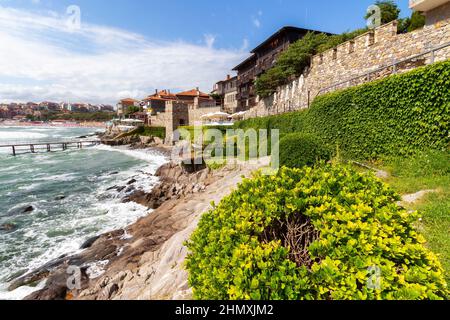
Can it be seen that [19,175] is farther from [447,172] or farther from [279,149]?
[447,172]

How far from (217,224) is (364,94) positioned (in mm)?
10007

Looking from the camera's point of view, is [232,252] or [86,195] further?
[86,195]

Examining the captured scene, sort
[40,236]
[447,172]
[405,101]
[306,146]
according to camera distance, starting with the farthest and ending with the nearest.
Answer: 1. [40,236]
2. [306,146]
3. [405,101]
4. [447,172]

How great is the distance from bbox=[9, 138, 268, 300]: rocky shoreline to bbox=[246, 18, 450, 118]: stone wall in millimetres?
9517

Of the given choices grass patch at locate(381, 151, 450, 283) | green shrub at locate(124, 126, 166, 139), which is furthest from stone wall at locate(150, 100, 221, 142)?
grass patch at locate(381, 151, 450, 283)

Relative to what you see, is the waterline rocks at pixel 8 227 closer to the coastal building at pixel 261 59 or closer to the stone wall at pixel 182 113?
Answer: the stone wall at pixel 182 113

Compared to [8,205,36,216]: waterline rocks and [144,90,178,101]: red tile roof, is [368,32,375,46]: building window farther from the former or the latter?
[144,90,178,101]: red tile roof

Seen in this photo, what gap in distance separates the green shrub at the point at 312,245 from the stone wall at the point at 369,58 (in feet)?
26.3

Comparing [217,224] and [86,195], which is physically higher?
[217,224]

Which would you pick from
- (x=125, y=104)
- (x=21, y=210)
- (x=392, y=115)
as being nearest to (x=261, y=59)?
(x=392, y=115)

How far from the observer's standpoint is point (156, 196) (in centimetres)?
1658

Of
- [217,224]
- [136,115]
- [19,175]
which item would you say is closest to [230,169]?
[217,224]

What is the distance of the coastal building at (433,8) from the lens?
13663 millimetres

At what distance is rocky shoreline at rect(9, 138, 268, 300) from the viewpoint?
19.9 feet
